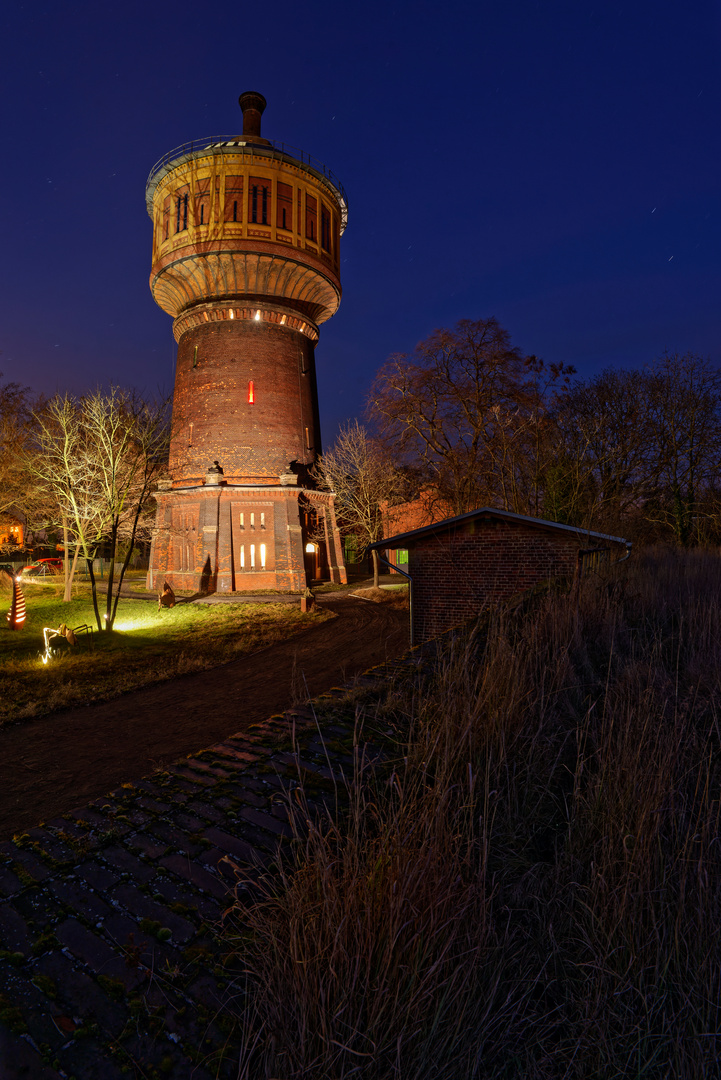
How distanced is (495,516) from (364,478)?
54.5ft

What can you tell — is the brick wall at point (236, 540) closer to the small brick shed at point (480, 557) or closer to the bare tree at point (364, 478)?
the bare tree at point (364, 478)

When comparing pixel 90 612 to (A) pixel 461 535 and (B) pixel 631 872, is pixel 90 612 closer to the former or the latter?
(A) pixel 461 535

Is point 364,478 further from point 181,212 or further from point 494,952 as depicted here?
point 494,952

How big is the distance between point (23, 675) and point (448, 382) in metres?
20.3

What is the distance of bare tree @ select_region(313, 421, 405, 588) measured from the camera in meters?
26.9

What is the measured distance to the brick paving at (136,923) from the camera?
4.97 feet

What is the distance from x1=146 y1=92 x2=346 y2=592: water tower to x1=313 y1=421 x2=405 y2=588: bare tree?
193 centimetres

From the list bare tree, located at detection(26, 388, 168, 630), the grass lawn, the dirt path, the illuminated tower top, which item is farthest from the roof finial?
the dirt path

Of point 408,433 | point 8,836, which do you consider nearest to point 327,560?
point 408,433

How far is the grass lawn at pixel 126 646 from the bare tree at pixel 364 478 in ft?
29.1

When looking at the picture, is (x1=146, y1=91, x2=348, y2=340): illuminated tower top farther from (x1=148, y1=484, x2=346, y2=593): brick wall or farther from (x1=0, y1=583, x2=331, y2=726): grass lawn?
(x1=0, y1=583, x2=331, y2=726): grass lawn

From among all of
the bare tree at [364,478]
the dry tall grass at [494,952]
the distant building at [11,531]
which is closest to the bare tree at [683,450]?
the bare tree at [364,478]

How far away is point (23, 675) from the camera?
10336 mm

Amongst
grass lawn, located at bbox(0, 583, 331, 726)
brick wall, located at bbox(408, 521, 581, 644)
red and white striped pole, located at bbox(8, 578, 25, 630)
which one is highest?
brick wall, located at bbox(408, 521, 581, 644)
